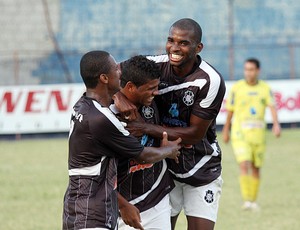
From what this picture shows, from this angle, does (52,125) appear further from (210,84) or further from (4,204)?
(210,84)

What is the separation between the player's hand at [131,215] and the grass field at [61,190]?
400 centimetres

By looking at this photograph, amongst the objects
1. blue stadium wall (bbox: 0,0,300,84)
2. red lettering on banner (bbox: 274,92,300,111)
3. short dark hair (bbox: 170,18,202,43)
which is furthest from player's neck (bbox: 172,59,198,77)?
blue stadium wall (bbox: 0,0,300,84)

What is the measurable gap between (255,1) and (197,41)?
2240 centimetres

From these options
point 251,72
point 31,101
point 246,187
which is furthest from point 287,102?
point 246,187

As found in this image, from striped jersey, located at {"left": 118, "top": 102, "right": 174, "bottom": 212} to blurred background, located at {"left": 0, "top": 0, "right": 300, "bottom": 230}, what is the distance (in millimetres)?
12703

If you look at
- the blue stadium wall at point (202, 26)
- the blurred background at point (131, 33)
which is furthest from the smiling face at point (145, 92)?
the blue stadium wall at point (202, 26)

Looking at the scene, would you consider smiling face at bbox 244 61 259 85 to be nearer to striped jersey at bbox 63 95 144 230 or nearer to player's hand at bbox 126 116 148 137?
player's hand at bbox 126 116 148 137

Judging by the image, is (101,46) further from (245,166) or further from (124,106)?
(124,106)

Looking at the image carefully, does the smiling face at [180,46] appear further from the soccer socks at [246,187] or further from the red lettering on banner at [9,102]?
the red lettering on banner at [9,102]

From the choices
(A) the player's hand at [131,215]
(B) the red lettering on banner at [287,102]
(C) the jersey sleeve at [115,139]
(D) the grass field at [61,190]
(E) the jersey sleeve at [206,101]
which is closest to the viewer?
(C) the jersey sleeve at [115,139]

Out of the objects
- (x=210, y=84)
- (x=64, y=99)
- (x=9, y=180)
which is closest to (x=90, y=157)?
(x=210, y=84)

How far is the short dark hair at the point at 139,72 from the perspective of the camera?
19.7ft

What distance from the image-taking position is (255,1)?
28.4 meters

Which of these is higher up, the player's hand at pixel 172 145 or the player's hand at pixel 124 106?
the player's hand at pixel 124 106
